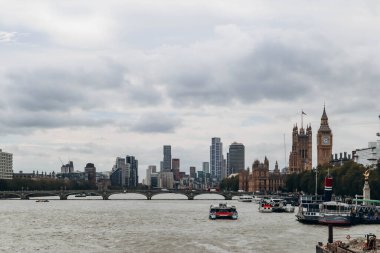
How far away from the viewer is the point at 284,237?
106750 millimetres

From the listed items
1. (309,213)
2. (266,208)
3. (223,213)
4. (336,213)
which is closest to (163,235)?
(336,213)

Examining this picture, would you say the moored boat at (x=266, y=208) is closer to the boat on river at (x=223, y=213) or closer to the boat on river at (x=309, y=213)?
the boat on river at (x=223, y=213)

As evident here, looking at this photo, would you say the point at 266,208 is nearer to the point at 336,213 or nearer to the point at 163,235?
the point at 336,213

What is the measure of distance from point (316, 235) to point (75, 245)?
3528cm

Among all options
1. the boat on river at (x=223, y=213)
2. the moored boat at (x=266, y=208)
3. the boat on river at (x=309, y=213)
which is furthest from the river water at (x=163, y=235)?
the moored boat at (x=266, y=208)

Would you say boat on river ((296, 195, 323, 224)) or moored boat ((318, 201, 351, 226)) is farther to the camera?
boat on river ((296, 195, 323, 224))

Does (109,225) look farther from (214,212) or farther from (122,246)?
(122,246)

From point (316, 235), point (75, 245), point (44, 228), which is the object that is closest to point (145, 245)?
point (75, 245)

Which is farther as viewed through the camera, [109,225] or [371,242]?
[109,225]

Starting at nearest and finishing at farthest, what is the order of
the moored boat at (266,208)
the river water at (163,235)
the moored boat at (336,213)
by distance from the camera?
1. the river water at (163,235)
2. the moored boat at (336,213)
3. the moored boat at (266,208)

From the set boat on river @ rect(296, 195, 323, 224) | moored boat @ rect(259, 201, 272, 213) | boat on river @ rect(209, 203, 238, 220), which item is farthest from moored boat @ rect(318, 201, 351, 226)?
moored boat @ rect(259, 201, 272, 213)

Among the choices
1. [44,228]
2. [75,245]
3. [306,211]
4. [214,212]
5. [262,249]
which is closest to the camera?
[262,249]

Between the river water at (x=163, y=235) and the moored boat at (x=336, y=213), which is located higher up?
the moored boat at (x=336, y=213)

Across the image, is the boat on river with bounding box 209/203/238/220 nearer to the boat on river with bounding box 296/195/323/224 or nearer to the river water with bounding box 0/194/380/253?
the river water with bounding box 0/194/380/253
